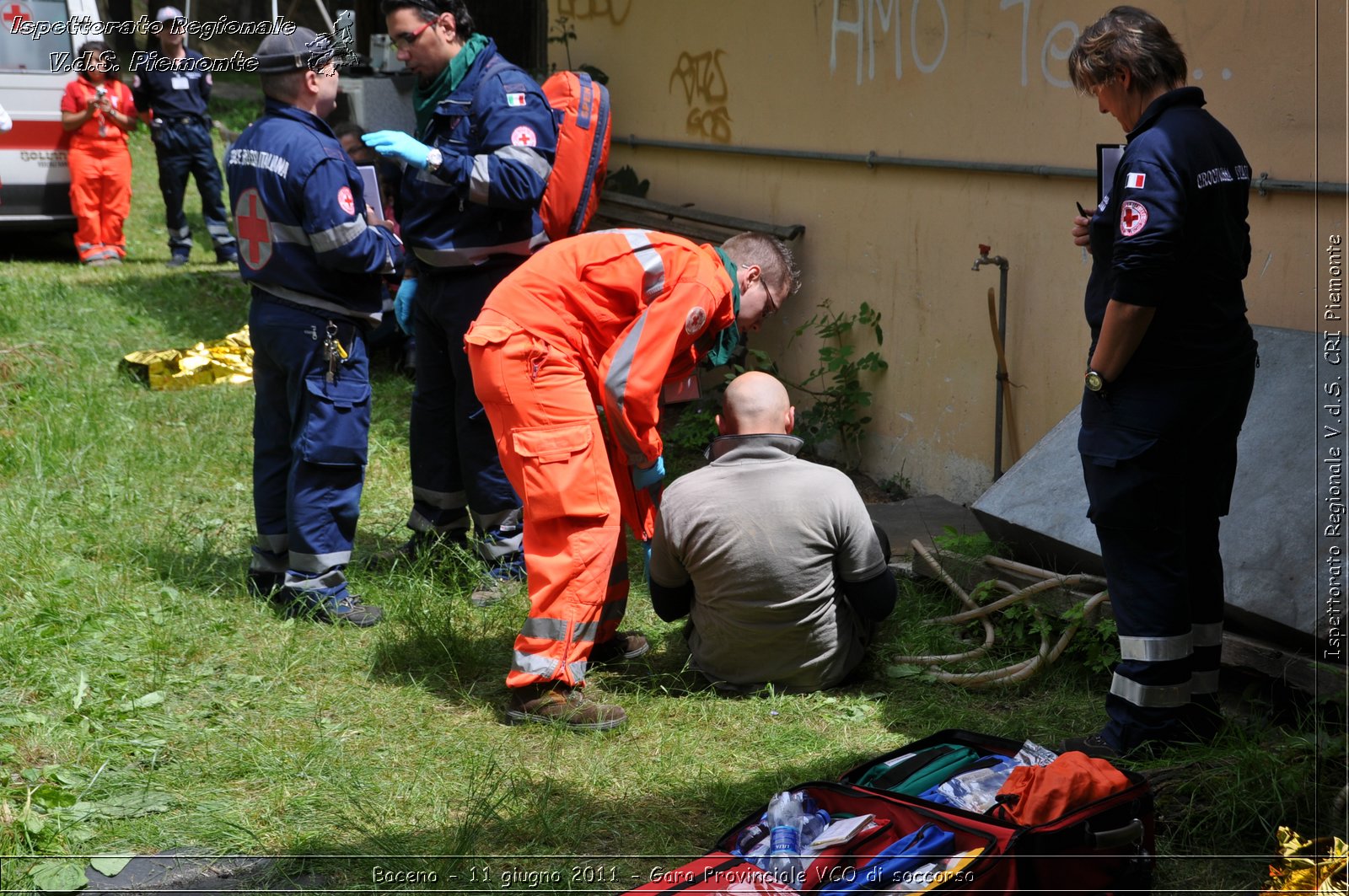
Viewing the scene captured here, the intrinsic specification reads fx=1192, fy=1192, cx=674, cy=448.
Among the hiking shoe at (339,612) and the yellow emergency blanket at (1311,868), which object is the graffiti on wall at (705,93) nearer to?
the hiking shoe at (339,612)

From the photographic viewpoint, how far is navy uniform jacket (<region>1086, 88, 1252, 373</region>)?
300 centimetres

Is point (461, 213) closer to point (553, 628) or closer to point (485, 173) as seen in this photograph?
point (485, 173)

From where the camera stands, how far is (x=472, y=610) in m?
4.54

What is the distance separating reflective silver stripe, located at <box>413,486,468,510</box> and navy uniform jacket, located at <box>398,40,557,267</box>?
0.96m

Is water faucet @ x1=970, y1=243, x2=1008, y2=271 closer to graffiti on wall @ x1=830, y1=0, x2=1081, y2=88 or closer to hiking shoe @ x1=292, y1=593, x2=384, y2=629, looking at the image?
graffiti on wall @ x1=830, y1=0, x2=1081, y2=88

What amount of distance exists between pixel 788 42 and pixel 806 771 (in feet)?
14.0

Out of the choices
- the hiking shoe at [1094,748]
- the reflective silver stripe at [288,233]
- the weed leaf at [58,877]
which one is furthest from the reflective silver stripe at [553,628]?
the reflective silver stripe at [288,233]

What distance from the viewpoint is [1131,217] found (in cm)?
302

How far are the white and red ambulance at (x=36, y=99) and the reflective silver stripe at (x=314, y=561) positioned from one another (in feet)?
27.9

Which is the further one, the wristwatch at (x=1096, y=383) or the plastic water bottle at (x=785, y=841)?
the wristwatch at (x=1096, y=383)

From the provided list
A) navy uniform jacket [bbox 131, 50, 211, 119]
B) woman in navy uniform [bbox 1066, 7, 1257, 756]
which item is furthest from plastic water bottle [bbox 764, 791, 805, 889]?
navy uniform jacket [bbox 131, 50, 211, 119]

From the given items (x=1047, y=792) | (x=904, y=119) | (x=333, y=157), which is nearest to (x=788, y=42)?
(x=904, y=119)

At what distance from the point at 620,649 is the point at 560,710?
604mm

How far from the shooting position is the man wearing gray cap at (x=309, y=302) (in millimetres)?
4312
